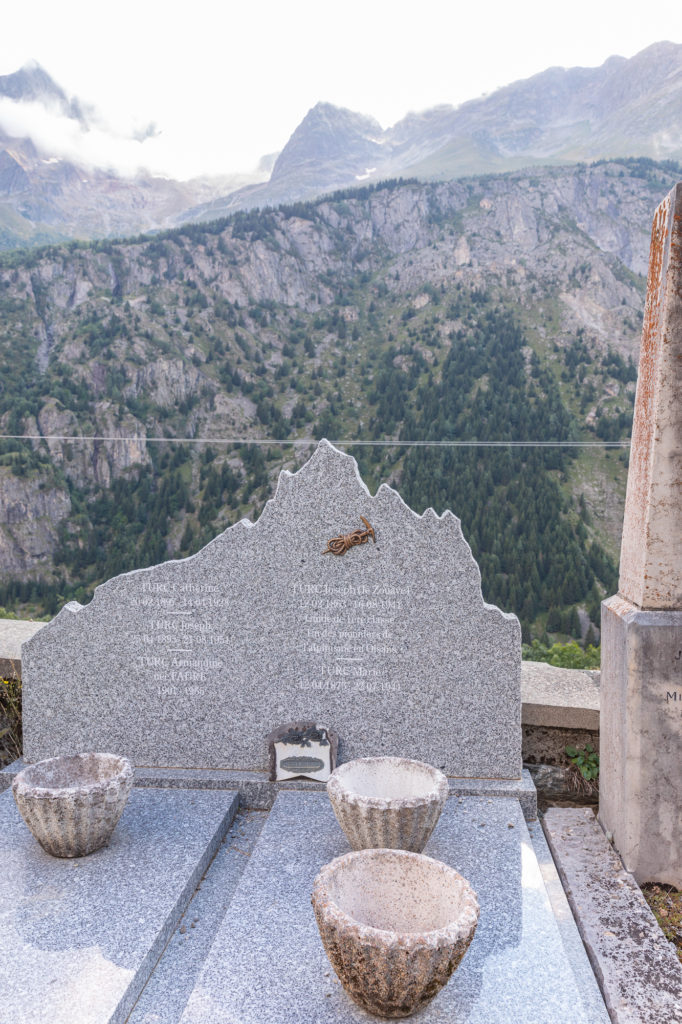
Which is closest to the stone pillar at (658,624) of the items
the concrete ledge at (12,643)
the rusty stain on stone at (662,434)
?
the rusty stain on stone at (662,434)

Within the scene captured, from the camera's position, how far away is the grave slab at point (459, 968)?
9.83 ft

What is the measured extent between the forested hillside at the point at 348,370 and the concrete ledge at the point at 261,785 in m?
62.5

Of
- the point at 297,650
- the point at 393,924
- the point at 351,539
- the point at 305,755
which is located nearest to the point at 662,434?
the point at 351,539

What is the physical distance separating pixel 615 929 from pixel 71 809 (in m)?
3.17

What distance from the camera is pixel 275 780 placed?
5254 mm

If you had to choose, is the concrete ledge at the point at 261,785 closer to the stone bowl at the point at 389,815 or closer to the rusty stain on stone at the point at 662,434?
the stone bowl at the point at 389,815

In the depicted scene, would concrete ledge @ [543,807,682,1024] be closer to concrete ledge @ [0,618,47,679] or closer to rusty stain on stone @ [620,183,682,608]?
rusty stain on stone @ [620,183,682,608]

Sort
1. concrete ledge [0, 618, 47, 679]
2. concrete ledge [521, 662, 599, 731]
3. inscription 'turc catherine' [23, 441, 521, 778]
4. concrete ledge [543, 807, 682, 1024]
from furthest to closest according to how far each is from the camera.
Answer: concrete ledge [0, 618, 47, 679], concrete ledge [521, 662, 599, 731], inscription 'turc catherine' [23, 441, 521, 778], concrete ledge [543, 807, 682, 1024]

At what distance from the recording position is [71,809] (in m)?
4.12

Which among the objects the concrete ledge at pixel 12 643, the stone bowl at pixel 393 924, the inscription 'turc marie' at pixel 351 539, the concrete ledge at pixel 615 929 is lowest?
the concrete ledge at pixel 615 929

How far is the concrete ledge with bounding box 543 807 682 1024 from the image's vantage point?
329 centimetres

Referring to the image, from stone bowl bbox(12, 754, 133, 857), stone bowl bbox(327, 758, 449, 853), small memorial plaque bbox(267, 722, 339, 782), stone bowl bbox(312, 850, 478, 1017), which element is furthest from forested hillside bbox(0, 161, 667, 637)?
stone bowl bbox(312, 850, 478, 1017)

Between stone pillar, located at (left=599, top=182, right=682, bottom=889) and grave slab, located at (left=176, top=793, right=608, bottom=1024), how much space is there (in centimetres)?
78

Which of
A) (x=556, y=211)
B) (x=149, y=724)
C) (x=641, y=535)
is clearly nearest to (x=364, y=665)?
(x=149, y=724)
